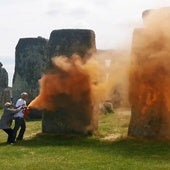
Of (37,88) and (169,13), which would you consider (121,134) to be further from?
(37,88)

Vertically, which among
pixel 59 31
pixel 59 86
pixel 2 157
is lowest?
pixel 2 157

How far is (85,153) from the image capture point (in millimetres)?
17125

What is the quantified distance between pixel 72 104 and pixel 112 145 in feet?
10.6

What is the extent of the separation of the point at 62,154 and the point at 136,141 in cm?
346

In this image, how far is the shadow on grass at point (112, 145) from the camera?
16938 mm

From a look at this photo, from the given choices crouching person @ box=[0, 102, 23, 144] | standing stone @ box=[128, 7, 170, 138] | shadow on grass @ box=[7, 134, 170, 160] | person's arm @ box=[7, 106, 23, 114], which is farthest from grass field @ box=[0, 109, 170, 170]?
person's arm @ box=[7, 106, 23, 114]

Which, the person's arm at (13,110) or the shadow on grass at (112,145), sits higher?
the person's arm at (13,110)

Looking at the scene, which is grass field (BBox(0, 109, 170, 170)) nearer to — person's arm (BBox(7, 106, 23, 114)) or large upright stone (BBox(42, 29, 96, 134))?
large upright stone (BBox(42, 29, 96, 134))

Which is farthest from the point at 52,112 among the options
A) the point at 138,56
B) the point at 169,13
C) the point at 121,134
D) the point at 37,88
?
the point at 37,88

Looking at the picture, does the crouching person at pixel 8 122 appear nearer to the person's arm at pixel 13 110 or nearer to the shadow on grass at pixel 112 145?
the person's arm at pixel 13 110

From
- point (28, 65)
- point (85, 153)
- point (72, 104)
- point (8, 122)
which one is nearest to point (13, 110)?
point (8, 122)

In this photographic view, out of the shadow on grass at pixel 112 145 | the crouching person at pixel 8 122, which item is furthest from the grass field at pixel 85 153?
the crouching person at pixel 8 122

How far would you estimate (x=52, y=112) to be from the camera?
2156cm

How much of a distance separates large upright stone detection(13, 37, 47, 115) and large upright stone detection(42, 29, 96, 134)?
438 inches
